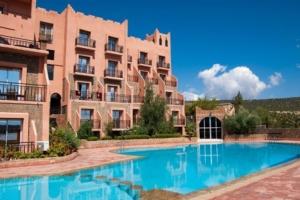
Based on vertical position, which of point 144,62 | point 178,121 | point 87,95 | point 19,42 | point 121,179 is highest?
point 144,62

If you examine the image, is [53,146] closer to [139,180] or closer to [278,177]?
[139,180]

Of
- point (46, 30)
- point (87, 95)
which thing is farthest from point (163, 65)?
point (46, 30)

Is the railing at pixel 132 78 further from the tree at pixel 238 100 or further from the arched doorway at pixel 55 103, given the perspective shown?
the tree at pixel 238 100

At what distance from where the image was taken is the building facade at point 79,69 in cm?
1681

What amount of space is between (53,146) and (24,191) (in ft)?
20.4

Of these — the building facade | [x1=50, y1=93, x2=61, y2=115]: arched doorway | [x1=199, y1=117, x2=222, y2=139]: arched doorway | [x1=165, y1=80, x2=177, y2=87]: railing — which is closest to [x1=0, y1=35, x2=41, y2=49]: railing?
the building facade

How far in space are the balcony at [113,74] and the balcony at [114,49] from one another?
2.08 meters

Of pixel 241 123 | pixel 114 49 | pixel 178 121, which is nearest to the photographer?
pixel 114 49

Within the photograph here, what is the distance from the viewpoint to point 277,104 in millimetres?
69250

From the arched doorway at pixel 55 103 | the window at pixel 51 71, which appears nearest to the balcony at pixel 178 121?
the arched doorway at pixel 55 103

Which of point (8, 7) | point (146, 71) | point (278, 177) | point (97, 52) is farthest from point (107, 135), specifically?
point (278, 177)

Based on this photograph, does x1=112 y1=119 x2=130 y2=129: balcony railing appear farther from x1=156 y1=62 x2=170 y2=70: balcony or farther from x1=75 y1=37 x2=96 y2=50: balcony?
x1=156 y1=62 x2=170 y2=70: balcony

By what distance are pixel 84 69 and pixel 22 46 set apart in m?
14.8

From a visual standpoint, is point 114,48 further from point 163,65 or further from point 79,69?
point 163,65
